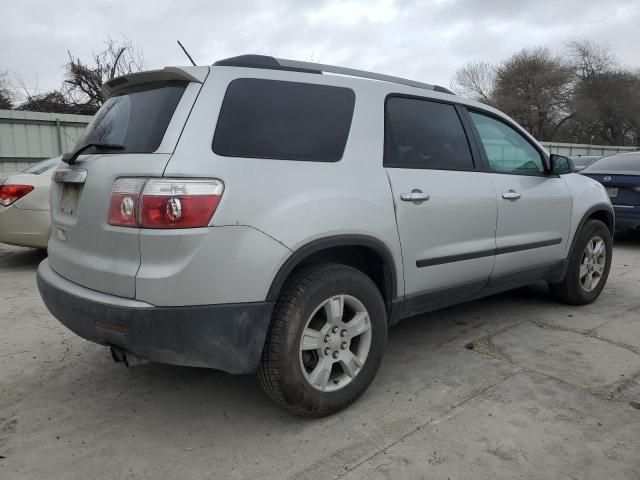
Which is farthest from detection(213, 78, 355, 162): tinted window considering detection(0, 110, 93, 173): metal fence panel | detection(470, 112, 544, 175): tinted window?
detection(0, 110, 93, 173): metal fence panel

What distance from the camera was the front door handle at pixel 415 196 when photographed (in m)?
2.99

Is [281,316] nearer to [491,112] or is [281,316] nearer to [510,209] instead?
[510,209]

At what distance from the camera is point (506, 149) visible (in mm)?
3959

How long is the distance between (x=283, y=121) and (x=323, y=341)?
1118 mm

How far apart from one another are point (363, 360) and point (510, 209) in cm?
167

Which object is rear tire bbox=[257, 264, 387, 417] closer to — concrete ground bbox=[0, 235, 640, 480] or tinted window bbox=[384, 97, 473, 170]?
concrete ground bbox=[0, 235, 640, 480]

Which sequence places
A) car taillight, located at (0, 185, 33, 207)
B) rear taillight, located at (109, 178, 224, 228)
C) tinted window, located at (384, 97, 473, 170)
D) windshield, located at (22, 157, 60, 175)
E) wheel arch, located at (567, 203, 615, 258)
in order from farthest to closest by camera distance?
windshield, located at (22, 157, 60, 175)
car taillight, located at (0, 185, 33, 207)
wheel arch, located at (567, 203, 615, 258)
tinted window, located at (384, 97, 473, 170)
rear taillight, located at (109, 178, 224, 228)

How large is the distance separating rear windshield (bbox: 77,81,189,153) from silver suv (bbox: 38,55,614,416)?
0.04 ft

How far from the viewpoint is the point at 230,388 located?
10.3 feet

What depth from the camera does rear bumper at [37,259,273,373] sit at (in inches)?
89.2

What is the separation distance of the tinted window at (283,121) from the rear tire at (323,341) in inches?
24.0

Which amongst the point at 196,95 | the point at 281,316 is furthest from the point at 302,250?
the point at 196,95

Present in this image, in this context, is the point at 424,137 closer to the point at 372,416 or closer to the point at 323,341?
the point at 323,341

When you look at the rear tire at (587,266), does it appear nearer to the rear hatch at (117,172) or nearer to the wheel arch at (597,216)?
the wheel arch at (597,216)
